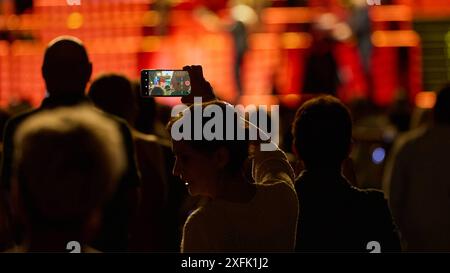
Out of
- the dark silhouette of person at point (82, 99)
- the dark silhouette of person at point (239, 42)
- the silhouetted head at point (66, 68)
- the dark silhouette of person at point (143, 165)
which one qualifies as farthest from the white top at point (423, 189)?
the dark silhouette of person at point (239, 42)

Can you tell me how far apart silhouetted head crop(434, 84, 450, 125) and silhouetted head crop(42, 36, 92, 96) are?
1.93 metres

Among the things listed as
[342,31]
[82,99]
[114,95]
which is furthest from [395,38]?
[82,99]

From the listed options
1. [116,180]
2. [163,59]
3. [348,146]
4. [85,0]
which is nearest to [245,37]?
[163,59]

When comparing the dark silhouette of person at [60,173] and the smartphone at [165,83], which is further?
the smartphone at [165,83]

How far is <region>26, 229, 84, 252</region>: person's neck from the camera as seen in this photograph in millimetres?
2068

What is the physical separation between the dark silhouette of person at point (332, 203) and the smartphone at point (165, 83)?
492mm

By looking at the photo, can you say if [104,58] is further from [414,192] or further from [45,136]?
[45,136]

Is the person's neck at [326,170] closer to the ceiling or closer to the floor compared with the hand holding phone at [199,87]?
closer to the floor

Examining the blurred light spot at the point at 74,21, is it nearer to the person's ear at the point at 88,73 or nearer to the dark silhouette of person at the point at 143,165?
the dark silhouette of person at the point at 143,165

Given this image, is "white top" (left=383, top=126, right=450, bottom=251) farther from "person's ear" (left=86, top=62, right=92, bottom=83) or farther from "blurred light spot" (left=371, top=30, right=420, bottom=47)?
"blurred light spot" (left=371, top=30, right=420, bottom=47)

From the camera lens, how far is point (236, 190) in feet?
10.0

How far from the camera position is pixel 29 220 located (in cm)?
204

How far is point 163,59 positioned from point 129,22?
83 cm

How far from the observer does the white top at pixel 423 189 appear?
5191 mm
